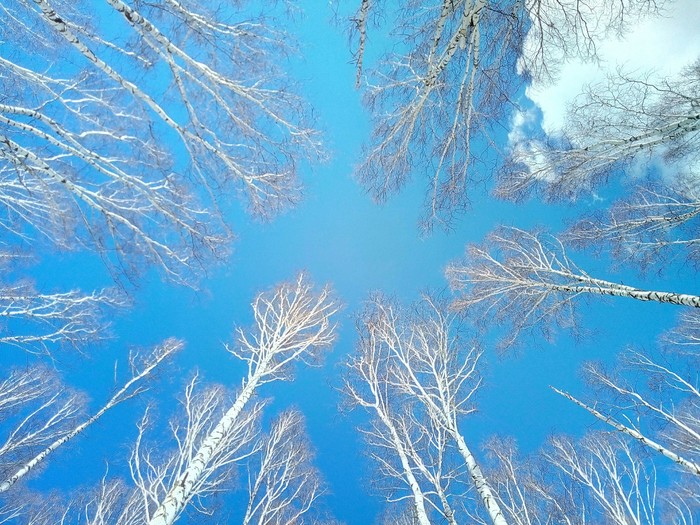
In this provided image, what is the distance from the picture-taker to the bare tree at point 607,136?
643 cm

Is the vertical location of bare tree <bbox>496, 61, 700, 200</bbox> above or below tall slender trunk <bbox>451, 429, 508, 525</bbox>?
above

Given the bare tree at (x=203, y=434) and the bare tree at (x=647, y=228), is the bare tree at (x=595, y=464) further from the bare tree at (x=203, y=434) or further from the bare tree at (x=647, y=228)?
the bare tree at (x=203, y=434)

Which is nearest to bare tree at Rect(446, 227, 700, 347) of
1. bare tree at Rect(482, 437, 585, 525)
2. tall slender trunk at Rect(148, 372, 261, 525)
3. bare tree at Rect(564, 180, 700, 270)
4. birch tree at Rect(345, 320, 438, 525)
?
bare tree at Rect(564, 180, 700, 270)

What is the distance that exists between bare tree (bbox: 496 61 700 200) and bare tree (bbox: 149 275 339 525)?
5.87m

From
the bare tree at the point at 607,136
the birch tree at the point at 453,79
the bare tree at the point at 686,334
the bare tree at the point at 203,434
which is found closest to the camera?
the birch tree at the point at 453,79

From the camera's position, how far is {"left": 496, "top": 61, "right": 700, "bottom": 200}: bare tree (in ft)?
21.1

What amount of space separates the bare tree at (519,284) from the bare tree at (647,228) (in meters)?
0.93

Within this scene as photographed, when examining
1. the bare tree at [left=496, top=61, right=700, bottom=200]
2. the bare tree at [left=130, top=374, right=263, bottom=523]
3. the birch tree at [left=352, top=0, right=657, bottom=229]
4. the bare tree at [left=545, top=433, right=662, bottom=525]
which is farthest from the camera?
the bare tree at [left=545, top=433, right=662, bottom=525]

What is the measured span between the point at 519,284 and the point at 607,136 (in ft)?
10.7

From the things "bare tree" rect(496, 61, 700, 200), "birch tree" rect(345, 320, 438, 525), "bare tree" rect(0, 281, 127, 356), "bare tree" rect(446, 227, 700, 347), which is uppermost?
"bare tree" rect(496, 61, 700, 200)

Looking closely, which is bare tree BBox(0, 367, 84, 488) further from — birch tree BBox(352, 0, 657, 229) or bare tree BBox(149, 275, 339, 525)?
birch tree BBox(352, 0, 657, 229)

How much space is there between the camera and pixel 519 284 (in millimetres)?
7758

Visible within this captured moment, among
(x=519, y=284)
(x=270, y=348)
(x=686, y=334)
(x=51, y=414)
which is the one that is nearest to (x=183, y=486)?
(x=270, y=348)

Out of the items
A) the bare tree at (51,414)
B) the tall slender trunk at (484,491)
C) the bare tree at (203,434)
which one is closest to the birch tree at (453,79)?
the tall slender trunk at (484,491)
